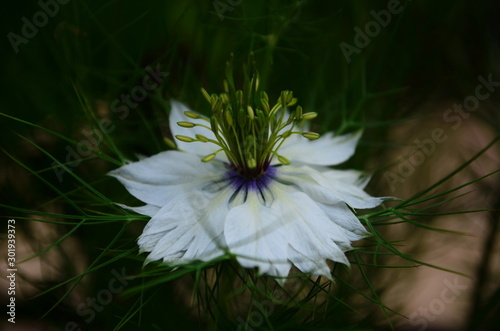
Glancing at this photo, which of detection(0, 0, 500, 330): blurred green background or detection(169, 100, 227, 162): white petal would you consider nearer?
detection(169, 100, 227, 162): white petal

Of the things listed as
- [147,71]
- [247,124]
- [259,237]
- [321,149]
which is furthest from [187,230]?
[147,71]

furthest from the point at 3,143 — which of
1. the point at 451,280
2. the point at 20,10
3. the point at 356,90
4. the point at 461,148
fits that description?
the point at 451,280

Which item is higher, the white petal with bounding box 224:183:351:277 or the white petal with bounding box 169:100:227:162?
the white petal with bounding box 169:100:227:162

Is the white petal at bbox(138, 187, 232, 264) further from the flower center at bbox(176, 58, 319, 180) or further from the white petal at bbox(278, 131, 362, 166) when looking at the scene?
the white petal at bbox(278, 131, 362, 166)

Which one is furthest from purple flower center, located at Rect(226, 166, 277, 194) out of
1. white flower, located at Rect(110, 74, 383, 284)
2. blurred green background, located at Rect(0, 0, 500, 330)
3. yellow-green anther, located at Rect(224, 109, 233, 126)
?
blurred green background, located at Rect(0, 0, 500, 330)

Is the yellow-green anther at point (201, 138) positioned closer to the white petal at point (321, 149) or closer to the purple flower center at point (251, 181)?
the purple flower center at point (251, 181)

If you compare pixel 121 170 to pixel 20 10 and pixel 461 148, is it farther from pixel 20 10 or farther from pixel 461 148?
pixel 461 148

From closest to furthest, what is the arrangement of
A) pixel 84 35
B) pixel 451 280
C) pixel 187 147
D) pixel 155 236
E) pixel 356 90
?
pixel 155 236, pixel 187 147, pixel 84 35, pixel 356 90, pixel 451 280

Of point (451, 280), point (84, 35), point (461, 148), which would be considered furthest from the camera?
point (451, 280)
